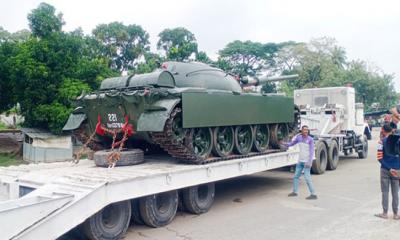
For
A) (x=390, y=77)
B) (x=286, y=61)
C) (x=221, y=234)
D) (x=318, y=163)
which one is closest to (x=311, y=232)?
(x=221, y=234)

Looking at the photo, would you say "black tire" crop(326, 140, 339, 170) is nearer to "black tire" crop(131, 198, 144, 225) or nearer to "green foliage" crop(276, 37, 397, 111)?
"black tire" crop(131, 198, 144, 225)

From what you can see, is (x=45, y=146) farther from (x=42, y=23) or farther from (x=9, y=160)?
(x=42, y=23)

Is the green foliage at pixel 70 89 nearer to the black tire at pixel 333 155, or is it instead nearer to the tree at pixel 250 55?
the black tire at pixel 333 155

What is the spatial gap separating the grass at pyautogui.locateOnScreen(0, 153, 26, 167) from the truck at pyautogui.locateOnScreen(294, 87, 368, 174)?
12062mm

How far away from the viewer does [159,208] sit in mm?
7484

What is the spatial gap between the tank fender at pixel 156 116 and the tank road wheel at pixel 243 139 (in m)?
2.28

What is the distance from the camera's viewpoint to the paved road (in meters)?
6.84

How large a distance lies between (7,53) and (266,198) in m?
16.9

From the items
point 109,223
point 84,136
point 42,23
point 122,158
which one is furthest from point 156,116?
point 42,23

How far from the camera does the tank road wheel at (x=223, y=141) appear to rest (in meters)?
9.03

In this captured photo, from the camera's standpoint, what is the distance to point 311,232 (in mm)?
6914

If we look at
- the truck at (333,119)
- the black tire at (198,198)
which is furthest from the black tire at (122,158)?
the truck at (333,119)

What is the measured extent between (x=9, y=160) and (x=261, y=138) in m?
13.6

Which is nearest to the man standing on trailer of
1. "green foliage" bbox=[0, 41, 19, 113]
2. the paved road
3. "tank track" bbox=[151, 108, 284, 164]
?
the paved road
